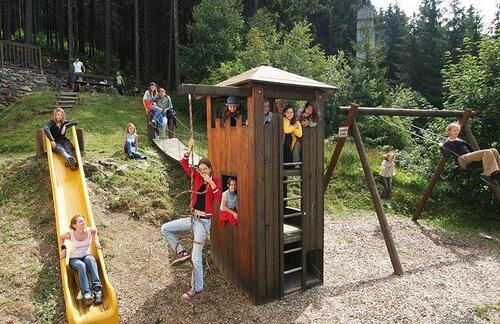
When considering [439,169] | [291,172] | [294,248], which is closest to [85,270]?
[294,248]

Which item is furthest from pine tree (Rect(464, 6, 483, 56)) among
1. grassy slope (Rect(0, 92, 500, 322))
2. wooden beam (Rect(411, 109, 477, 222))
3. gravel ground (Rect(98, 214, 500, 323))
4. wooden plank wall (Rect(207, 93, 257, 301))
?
wooden plank wall (Rect(207, 93, 257, 301))

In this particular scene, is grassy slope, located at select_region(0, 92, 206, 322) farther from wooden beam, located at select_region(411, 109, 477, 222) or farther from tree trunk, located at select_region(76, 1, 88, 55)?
tree trunk, located at select_region(76, 1, 88, 55)

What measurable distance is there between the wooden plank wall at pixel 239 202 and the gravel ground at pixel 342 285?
0.32 m

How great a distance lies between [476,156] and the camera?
7590 mm

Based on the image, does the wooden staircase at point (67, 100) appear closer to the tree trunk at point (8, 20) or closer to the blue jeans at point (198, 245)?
the blue jeans at point (198, 245)

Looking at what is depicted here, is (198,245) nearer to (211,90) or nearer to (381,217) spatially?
(211,90)

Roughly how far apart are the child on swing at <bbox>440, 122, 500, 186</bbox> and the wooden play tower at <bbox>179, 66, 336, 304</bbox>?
3502mm

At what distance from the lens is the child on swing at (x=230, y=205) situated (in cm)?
584

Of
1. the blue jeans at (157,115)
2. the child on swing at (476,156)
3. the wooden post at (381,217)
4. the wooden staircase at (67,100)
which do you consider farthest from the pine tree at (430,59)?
the wooden post at (381,217)

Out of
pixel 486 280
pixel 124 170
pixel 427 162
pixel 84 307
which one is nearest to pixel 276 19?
pixel 427 162

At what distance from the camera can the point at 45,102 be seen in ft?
52.2

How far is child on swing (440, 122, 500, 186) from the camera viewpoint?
7379 mm

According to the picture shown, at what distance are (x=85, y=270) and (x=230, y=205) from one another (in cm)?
232

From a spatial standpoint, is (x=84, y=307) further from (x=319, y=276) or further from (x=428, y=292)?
(x=428, y=292)
